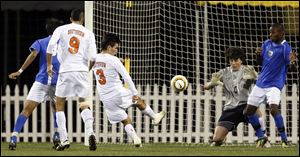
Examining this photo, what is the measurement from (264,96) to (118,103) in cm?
207

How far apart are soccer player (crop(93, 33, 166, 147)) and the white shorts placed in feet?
4.37

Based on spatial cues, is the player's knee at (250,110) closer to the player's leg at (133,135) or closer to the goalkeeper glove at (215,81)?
the goalkeeper glove at (215,81)

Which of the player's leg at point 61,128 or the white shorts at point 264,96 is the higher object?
the white shorts at point 264,96

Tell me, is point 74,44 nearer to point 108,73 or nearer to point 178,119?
point 108,73

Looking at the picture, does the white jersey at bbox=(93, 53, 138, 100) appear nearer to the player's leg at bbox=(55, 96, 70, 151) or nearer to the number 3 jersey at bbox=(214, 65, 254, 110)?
the player's leg at bbox=(55, 96, 70, 151)

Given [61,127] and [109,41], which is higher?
[109,41]

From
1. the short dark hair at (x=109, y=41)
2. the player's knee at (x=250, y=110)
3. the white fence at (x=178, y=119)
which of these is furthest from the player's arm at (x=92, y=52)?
the white fence at (x=178, y=119)

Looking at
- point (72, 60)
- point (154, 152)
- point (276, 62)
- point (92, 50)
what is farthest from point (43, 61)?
point (276, 62)

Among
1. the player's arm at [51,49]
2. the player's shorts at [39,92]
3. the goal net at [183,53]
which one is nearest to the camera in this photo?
the player's arm at [51,49]

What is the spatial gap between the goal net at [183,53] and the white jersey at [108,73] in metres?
4.93

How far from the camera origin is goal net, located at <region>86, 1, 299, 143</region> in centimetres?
2195

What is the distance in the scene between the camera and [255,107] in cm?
1709

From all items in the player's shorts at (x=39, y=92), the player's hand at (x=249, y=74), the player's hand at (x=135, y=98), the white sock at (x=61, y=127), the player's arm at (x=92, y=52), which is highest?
the player's arm at (x=92, y=52)

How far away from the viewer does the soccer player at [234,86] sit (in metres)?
17.8
